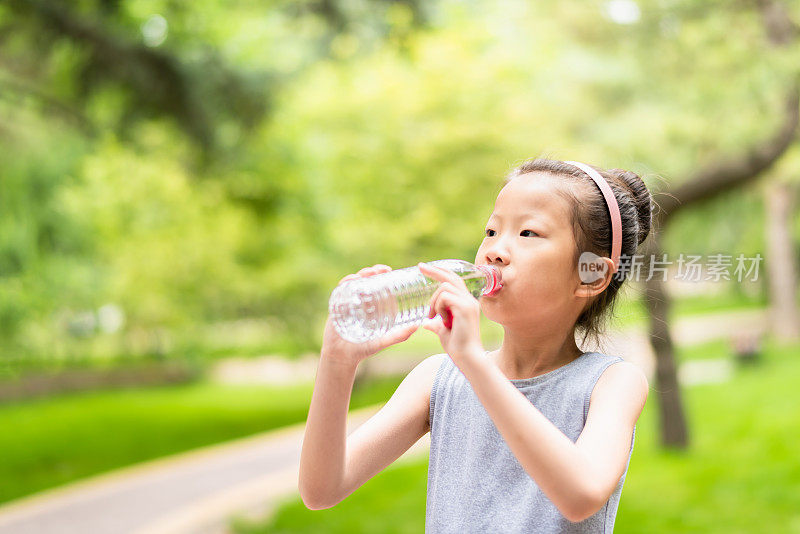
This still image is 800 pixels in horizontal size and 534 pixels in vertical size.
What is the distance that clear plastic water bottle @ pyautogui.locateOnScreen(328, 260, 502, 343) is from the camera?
1.16m

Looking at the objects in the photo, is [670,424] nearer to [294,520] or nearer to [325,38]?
[294,520]

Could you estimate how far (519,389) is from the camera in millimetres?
1261

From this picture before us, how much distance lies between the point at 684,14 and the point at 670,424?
10.8ft

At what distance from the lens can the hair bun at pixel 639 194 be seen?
1389 millimetres

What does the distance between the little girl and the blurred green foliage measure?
4.98 metres

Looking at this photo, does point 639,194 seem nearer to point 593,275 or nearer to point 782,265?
point 593,275

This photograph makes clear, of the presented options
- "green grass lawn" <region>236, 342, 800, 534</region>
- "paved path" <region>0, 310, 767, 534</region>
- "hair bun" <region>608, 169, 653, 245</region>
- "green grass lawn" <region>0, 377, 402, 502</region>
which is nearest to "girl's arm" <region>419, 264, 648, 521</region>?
"hair bun" <region>608, 169, 653, 245</region>

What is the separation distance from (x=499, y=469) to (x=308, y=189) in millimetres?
8323

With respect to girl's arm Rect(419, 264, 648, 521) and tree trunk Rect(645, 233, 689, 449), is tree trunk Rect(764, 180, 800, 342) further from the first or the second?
girl's arm Rect(419, 264, 648, 521)

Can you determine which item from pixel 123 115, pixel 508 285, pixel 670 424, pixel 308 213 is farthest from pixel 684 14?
pixel 508 285

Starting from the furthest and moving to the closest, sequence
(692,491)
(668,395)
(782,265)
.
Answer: (782,265)
(668,395)
(692,491)

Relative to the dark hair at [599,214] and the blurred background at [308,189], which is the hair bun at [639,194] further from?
the blurred background at [308,189]

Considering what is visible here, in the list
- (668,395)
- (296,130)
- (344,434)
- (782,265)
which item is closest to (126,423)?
(296,130)

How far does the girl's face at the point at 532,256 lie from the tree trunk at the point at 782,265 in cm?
1514
